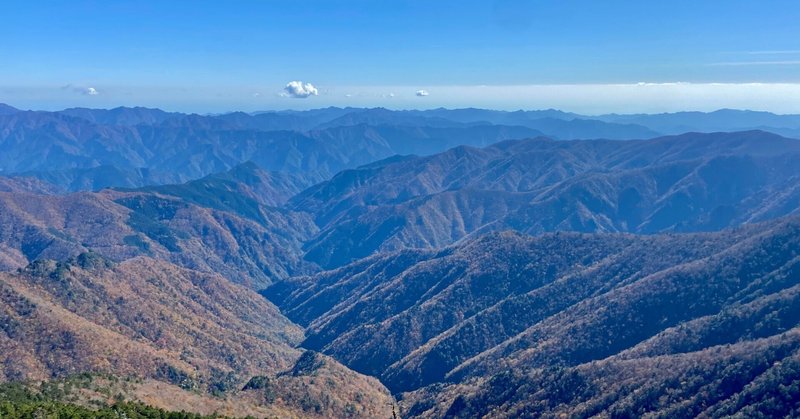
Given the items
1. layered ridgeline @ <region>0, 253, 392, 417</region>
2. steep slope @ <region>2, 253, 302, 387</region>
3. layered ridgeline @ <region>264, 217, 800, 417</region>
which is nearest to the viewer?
layered ridgeline @ <region>264, 217, 800, 417</region>

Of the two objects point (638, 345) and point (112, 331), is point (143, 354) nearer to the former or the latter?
point (112, 331)

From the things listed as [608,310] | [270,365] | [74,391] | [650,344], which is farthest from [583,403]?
[270,365]

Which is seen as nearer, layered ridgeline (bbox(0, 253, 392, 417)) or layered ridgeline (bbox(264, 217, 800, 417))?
layered ridgeline (bbox(264, 217, 800, 417))

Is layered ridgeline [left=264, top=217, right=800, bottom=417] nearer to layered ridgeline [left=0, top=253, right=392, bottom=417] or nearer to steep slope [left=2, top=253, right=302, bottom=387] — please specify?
layered ridgeline [left=0, top=253, right=392, bottom=417]

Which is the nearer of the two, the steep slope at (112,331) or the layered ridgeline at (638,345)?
the layered ridgeline at (638,345)

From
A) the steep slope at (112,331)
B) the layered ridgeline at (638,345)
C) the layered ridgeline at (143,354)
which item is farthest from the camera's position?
the steep slope at (112,331)

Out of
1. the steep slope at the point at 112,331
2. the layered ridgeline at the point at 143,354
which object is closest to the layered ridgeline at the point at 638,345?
the layered ridgeline at the point at 143,354

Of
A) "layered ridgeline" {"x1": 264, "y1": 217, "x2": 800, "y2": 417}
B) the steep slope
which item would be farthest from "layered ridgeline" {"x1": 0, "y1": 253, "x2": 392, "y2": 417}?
"layered ridgeline" {"x1": 264, "y1": 217, "x2": 800, "y2": 417}

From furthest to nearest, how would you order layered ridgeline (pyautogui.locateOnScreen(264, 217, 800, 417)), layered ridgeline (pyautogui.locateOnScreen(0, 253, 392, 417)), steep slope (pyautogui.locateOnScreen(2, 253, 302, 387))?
steep slope (pyautogui.locateOnScreen(2, 253, 302, 387))
layered ridgeline (pyautogui.locateOnScreen(0, 253, 392, 417))
layered ridgeline (pyautogui.locateOnScreen(264, 217, 800, 417))

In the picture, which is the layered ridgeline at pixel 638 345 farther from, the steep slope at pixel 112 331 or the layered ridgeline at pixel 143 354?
the steep slope at pixel 112 331
